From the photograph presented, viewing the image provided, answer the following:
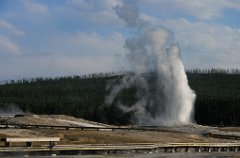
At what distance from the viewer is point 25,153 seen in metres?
32.1

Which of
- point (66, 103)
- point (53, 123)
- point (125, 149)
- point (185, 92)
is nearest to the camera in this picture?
point (125, 149)

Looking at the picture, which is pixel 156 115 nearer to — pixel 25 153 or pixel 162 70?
pixel 162 70

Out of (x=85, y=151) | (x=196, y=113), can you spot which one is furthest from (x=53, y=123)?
(x=196, y=113)

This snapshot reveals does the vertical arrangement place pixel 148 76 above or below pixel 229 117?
above

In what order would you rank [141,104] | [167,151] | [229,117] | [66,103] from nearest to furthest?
[167,151] → [229,117] → [141,104] → [66,103]

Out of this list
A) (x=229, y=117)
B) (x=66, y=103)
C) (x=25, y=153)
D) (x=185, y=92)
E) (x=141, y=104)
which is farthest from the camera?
(x=66, y=103)

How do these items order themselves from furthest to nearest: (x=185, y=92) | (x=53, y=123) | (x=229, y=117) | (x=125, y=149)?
(x=229, y=117) < (x=185, y=92) < (x=53, y=123) < (x=125, y=149)

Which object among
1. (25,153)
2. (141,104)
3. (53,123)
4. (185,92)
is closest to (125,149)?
(25,153)

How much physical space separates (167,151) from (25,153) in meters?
14.1

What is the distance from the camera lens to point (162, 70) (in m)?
125

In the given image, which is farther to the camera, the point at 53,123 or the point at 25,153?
the point at 53,123

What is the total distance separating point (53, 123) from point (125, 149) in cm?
3929

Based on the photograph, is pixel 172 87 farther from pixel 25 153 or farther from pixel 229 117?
pixel 25 153

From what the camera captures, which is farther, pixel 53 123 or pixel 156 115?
pixel 156 115
